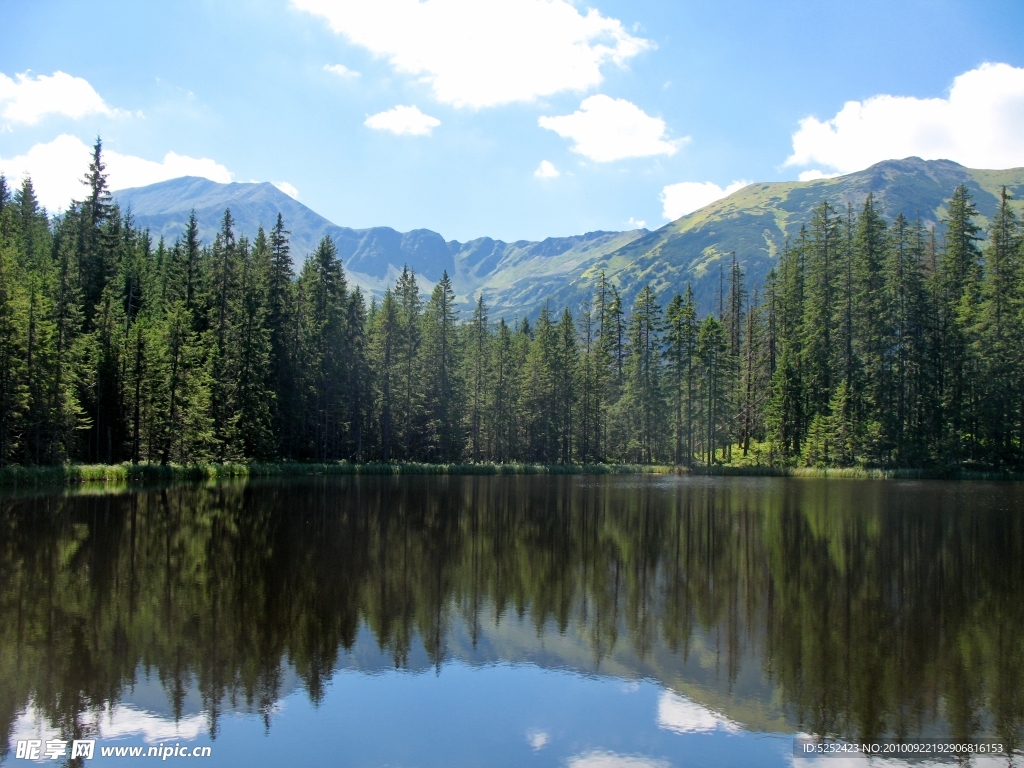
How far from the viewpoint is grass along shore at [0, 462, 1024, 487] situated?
44875 millimetres

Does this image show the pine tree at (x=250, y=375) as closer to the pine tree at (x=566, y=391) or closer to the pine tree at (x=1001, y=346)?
the pine tree at (x=566, y=391)

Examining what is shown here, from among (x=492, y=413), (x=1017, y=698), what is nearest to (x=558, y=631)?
(x=1017, y=698)

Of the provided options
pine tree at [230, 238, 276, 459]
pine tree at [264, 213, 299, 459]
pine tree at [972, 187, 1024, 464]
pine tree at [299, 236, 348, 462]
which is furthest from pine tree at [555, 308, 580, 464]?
pine tree at [972, 187, 1024, 464]

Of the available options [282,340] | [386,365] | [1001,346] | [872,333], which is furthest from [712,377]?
[282,340]

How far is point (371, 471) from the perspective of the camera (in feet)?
213

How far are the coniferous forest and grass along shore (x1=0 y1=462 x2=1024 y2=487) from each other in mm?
2272

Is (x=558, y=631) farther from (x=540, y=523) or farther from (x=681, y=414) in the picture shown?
(x=681, y=414)

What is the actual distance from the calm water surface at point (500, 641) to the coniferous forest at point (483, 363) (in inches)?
1160

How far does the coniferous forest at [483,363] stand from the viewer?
179 ft

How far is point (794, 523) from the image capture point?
29000 mm

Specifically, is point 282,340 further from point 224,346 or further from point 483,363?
point 483,363

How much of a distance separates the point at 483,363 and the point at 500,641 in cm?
7120

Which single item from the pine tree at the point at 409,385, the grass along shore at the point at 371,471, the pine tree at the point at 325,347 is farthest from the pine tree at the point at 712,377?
the pine tree at the point at 325,347

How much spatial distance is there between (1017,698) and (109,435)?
188ft
